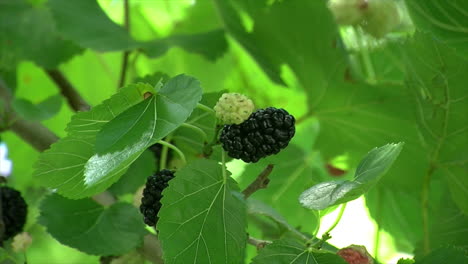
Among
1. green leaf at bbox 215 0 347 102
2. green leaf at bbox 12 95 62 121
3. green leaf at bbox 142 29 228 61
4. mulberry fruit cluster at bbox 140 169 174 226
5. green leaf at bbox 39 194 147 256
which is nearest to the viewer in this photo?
mulberry fruit cluster at bbox 140 169 174 226

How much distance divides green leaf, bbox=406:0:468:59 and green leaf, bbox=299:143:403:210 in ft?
0.71

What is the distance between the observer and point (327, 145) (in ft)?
3.51

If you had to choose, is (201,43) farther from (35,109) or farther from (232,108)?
(232,108)

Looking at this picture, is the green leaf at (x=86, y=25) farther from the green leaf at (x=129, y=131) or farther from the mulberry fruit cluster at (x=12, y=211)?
the green leaf at (x=129, y=131)

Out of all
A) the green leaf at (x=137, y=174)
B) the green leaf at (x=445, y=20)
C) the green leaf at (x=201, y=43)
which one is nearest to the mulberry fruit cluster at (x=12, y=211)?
the green leaf at (x=137, y=174)

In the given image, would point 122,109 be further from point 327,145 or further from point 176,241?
point 327,145

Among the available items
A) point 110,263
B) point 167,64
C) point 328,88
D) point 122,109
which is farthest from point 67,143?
point 167,64

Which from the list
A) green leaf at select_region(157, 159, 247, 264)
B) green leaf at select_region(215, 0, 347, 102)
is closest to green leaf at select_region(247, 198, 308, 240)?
green leaf at select_region(157, 159, 247, 264)

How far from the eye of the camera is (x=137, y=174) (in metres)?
0.89

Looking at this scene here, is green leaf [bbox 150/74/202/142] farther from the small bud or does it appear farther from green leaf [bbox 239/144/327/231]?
green leaf [bbox 239/144/327/231]

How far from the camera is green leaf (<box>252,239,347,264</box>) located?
1.96 ft

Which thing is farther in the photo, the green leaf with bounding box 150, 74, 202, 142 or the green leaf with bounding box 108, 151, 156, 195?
the green leaf with bounding box 108, 151, 156, 195

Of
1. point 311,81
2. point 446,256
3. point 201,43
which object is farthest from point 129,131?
point 201,43

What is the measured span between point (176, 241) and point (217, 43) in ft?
2.09
